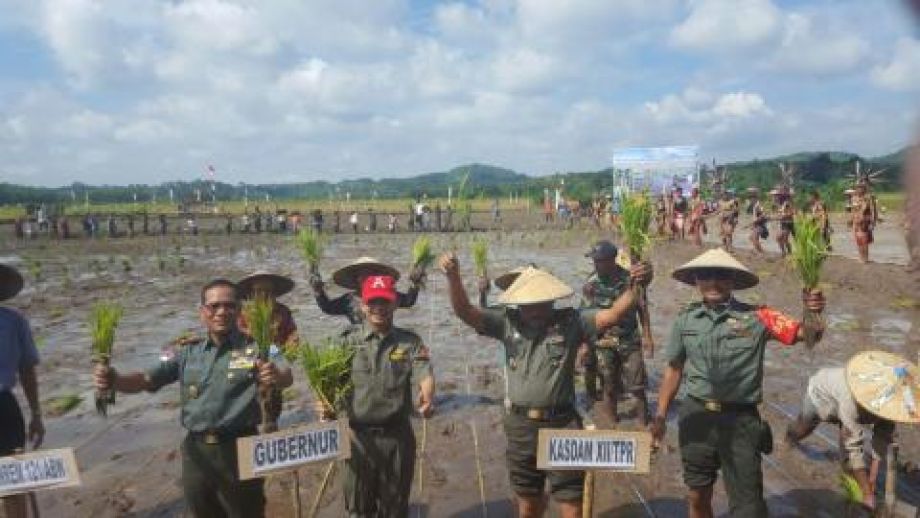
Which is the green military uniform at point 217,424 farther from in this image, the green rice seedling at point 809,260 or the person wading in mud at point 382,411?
the green rice seedling at point 809,260

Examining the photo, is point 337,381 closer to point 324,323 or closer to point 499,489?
point 499,489

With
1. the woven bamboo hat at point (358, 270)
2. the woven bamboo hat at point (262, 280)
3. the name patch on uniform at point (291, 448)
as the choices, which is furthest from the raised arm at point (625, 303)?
the woven bamboo hat at point (262, 280)

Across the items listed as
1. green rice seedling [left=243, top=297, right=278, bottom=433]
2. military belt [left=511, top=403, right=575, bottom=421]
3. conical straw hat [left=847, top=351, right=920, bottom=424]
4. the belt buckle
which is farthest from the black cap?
green rice seedling [left=243, top=297, right=278, bottom=433]

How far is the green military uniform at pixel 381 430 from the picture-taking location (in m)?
4.74

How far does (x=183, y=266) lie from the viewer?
27.2m

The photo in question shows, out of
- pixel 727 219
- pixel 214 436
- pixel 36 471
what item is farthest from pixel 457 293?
pixel 727 219

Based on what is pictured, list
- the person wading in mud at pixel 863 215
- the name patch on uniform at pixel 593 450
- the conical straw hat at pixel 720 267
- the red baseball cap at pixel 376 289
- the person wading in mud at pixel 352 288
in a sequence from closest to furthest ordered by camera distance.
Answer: the name patch on uniform at pixel 593 450 < the red baseball cap at pixel 376 289 < the conical straw hat at pixel 720 267 < the person wading in mud at pixel 352 288 < the person wading in mud at pixel 863 215

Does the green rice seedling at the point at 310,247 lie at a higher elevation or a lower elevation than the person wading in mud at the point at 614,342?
higher

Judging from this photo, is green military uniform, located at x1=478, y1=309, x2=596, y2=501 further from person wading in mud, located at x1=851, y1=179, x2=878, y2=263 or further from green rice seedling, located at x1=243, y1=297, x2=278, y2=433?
person wading in mud, located at x1=851, y1=179, x2=878, y2=263

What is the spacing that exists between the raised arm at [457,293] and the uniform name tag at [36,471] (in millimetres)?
2569

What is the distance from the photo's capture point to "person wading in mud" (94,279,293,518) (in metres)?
4.49

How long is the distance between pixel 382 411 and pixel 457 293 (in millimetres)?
899

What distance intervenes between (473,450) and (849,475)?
11.3 feet

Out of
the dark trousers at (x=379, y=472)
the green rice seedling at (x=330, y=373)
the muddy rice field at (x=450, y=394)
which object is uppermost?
the green rice seedling at (x=330, y=373)
